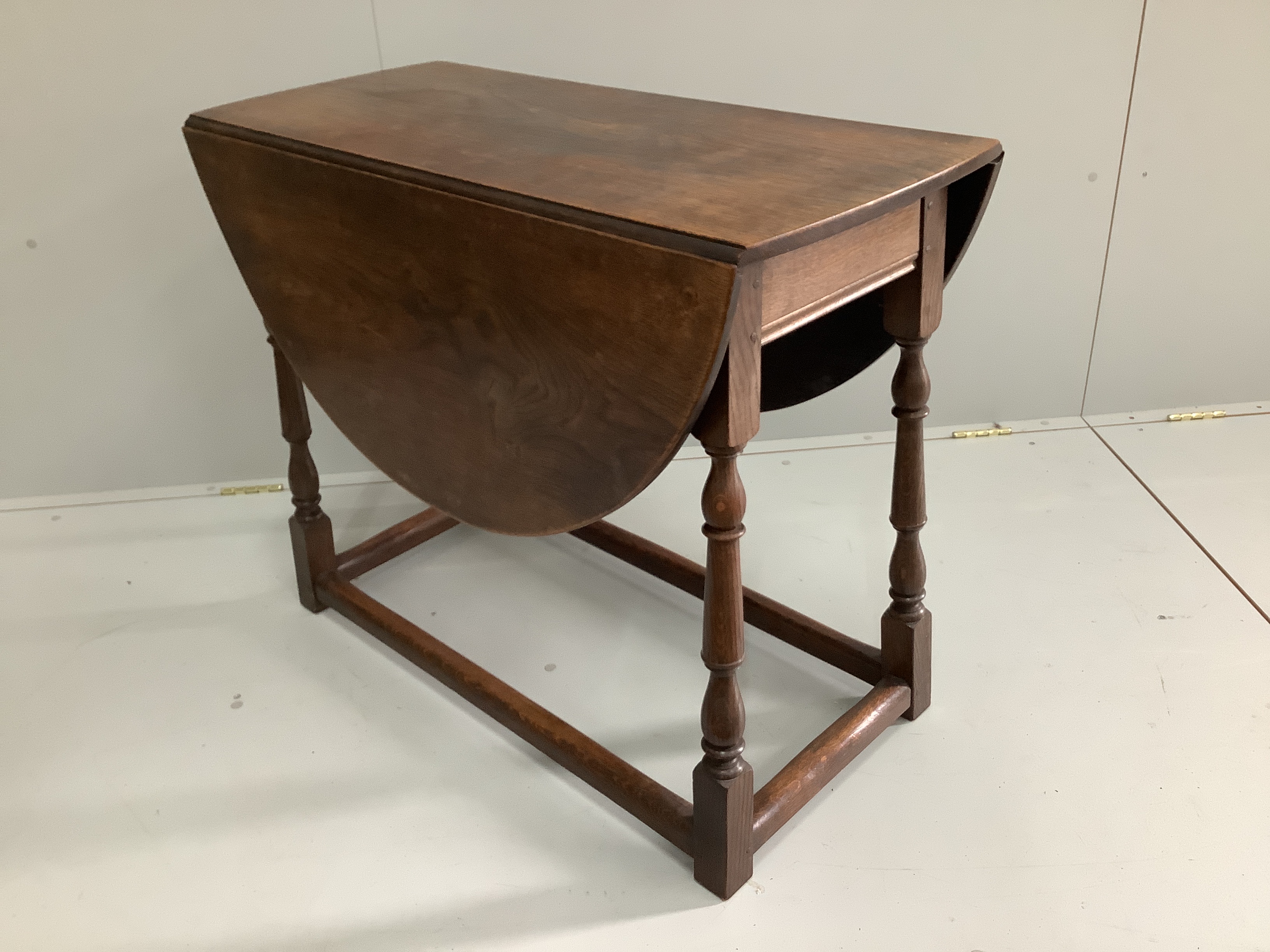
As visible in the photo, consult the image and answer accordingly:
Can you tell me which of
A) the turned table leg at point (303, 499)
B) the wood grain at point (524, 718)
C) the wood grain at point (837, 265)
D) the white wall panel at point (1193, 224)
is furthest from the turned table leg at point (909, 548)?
the white wall panel at point (1193, 224)

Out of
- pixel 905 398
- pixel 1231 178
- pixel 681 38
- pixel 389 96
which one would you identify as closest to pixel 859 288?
pixel 905 398

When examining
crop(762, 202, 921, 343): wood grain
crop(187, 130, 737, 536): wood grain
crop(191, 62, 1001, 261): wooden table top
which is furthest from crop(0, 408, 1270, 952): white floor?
crop(191, 62, 1001, 261): wooden table top

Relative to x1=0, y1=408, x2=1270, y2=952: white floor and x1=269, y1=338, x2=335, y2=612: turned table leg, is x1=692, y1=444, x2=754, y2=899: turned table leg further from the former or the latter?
x1=269, y1=338, x2=335, y2=612: turned table leg

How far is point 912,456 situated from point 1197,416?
126 centimetres

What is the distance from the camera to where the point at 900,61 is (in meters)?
2.12

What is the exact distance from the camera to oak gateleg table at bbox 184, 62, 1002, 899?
1.14 meters

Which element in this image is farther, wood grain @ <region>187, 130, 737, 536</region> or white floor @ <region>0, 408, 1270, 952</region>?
white floor @ <region>0, 408, 1270, 952</region>

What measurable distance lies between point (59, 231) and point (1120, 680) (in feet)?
6.39

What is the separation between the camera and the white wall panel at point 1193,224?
2.14 m

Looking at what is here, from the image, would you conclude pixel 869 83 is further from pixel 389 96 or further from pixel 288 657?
pixel 288 657

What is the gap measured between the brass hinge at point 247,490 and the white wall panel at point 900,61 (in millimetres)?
847

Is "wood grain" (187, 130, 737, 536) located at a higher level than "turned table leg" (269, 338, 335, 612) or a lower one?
higher

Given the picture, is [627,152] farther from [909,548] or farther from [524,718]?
[524,718]

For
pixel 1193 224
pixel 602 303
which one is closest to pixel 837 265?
pixel 602 303
